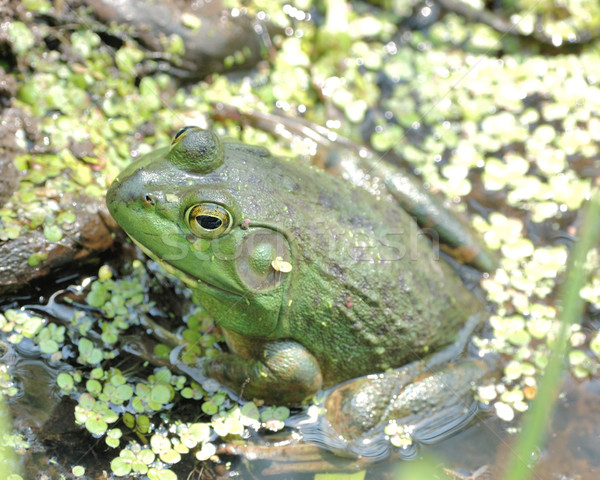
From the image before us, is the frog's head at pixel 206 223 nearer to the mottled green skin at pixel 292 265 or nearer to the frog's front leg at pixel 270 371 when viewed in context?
the mottled green skin at pixel 292 265

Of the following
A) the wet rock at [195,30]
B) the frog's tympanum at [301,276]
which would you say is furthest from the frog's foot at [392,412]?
the wet rock at [195,30]

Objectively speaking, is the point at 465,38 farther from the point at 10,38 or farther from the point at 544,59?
the point at 10,38

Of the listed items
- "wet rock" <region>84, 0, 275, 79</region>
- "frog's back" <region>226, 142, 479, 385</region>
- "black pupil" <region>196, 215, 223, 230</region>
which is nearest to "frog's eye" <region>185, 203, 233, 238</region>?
"black pupil" <region>196, 215, 223, 230</region>

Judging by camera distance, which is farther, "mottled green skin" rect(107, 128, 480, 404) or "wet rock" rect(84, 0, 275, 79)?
"wet rock" rect(84, 0, 275, 79)

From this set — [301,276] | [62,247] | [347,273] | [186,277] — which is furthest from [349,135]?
[62,247]

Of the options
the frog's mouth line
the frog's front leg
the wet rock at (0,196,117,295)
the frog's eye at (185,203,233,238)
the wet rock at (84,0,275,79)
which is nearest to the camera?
the frog's eye at (185,203,233,238)

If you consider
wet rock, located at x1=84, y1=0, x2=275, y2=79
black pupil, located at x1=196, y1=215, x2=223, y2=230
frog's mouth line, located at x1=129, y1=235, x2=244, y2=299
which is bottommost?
frog's mouth line, located at x1=129, y1=235, x2=244, y2=299

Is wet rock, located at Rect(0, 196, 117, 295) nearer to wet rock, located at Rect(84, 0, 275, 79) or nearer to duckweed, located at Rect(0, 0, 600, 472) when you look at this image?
duckweed, located at Rect(0, 0, 600, 472)

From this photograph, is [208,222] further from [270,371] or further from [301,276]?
[270,371]

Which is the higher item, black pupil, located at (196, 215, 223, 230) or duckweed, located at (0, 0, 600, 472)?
black pupil, located at (196, 215, 223, 230)
